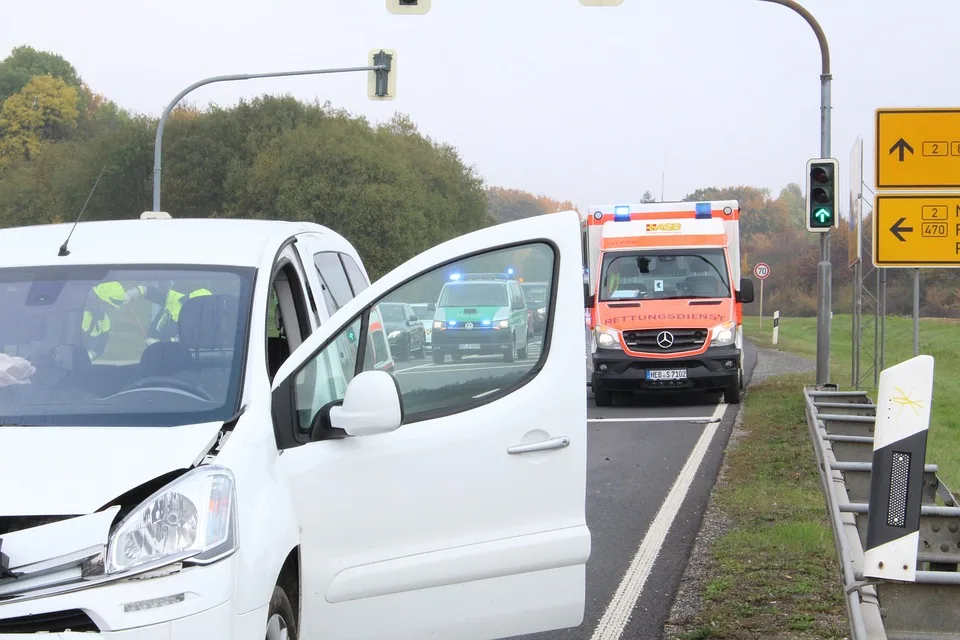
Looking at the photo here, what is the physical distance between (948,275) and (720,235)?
3294 cm

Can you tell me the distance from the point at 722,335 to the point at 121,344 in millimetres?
13033

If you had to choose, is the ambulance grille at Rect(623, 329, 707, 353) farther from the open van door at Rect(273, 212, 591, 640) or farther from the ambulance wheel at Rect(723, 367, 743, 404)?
the open van door at Rect(273, 212, 591, 640)

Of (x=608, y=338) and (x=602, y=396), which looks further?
(x=602, y=396)

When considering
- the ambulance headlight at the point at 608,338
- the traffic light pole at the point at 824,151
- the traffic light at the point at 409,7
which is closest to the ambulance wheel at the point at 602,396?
the ambulance headlight at the point at 608,338

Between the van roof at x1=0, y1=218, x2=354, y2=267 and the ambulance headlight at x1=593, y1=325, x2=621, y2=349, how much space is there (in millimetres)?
12015

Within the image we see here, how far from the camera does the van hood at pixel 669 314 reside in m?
16.6

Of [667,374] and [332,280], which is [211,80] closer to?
[667,374]

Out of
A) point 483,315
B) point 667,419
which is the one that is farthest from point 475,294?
point 667,419

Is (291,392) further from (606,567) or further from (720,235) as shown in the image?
(720,235)

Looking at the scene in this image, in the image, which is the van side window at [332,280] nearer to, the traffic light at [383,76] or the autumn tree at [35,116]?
the traffic light at [383,76]

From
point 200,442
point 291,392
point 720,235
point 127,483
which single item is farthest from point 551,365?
point 720,235

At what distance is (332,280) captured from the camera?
19.2 feet

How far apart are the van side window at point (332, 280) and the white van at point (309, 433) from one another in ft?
2.64

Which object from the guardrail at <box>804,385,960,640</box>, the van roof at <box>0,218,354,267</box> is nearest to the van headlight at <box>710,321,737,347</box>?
the guardrail at <box>804,385,960,640</box>
